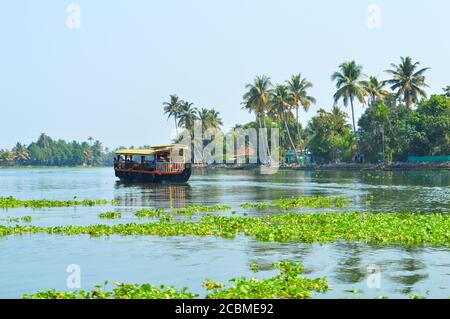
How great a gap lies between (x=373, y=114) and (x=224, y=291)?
272 ft

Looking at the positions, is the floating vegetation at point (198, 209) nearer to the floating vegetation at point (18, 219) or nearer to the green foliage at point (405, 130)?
→ the floating vegetation at point (18, 219)

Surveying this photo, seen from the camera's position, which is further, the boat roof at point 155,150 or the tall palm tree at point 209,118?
the tall palm tree at point 209,118

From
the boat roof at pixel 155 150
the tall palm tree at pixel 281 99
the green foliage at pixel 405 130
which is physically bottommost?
the boat roof at pixel 155 150

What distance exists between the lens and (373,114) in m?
91.9

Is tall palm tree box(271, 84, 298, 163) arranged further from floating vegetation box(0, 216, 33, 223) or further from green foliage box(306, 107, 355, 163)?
floating vegetation box(0, 216, 33, 223)

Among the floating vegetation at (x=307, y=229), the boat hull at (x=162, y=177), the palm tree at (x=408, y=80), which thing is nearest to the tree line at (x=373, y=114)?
the palm tree at (x=408, y=80)

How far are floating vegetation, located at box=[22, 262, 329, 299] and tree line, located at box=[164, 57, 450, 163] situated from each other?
7633 cm

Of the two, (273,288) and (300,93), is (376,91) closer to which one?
(300,93)

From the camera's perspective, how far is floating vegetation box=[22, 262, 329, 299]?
41.7ft

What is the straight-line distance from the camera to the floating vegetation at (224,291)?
1270 centimetres

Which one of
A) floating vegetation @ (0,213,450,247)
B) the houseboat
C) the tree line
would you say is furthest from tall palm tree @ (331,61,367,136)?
floating vegetation @ (0,213,450,247)

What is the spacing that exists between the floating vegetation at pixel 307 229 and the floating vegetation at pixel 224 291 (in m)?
6.73

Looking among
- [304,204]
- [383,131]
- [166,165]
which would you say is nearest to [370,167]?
[383,131]

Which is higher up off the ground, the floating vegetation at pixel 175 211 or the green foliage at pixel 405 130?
the green foliage at pixel 405 130
